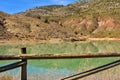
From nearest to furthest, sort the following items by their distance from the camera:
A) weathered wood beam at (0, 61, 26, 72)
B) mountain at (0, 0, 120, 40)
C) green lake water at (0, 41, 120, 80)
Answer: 1. weathered wood beam at (0, 61, 26, 72)
2. green lake water at (0, 41, 120, 80)
3. mountain at (0, 0, 120, 40)

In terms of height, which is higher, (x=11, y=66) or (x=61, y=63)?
(x=11, y=66)

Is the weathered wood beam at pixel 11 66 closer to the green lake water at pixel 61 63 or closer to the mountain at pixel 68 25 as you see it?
the green lake water at pixel 61 63

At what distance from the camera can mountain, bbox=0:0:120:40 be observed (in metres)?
69.0

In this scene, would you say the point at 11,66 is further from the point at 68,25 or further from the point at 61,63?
the point at 68,25

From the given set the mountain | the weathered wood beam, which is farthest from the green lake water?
the mountain

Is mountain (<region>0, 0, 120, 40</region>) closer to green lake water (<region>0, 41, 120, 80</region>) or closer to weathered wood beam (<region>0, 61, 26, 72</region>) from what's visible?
green lake water (<region>0, 41, 120, 80</region>)

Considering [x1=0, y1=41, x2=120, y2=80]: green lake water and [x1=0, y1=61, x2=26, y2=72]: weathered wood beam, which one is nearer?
[x1=0, y1=61, x2=26, y2=72]: weathered wood beam

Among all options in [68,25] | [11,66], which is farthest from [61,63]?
[68,25]

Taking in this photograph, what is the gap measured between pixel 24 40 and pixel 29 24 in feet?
34.8

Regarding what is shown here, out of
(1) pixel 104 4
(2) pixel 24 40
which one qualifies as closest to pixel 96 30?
(1) pixel 104 4

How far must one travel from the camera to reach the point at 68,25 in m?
117

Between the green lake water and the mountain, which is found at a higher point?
the mountain

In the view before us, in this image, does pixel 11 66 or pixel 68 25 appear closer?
pixel 11 66

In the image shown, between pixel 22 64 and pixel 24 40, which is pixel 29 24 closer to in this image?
pixel 24 40
